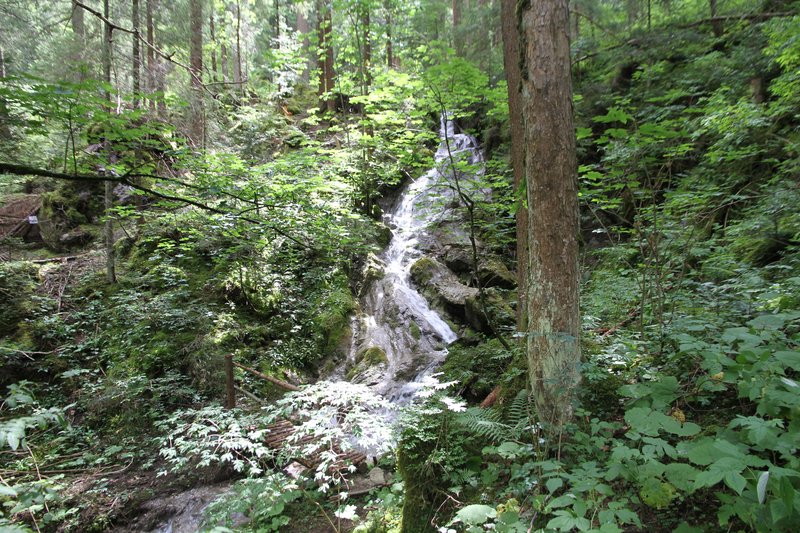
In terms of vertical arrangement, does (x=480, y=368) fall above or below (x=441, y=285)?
below

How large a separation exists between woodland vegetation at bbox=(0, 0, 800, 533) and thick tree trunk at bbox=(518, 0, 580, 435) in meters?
0.02

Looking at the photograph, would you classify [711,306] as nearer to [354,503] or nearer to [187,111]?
[354,503]

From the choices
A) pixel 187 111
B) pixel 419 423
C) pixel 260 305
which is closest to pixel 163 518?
pixel 419 423

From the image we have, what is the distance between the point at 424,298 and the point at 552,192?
712 centimetres

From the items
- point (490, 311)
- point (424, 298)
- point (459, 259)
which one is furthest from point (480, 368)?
point (459, 259)

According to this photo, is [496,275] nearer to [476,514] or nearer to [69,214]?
[476,514]

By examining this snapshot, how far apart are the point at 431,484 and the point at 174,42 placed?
995 cm

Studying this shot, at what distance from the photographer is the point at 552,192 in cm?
291

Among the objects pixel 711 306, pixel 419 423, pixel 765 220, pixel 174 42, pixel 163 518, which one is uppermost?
pixel 174 42

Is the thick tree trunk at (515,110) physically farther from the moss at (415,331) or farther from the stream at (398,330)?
the moss at (415,331)

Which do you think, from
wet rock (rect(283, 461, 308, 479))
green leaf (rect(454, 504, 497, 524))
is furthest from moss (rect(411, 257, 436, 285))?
green leaf (rect(454, 504, 497, 524))

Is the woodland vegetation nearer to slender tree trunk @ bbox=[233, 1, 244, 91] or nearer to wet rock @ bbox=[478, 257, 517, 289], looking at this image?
wet rock @ bbox=[478, 257, 517, 289]

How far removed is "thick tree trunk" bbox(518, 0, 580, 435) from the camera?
2879 millimetres

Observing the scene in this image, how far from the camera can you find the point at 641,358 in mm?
3385
